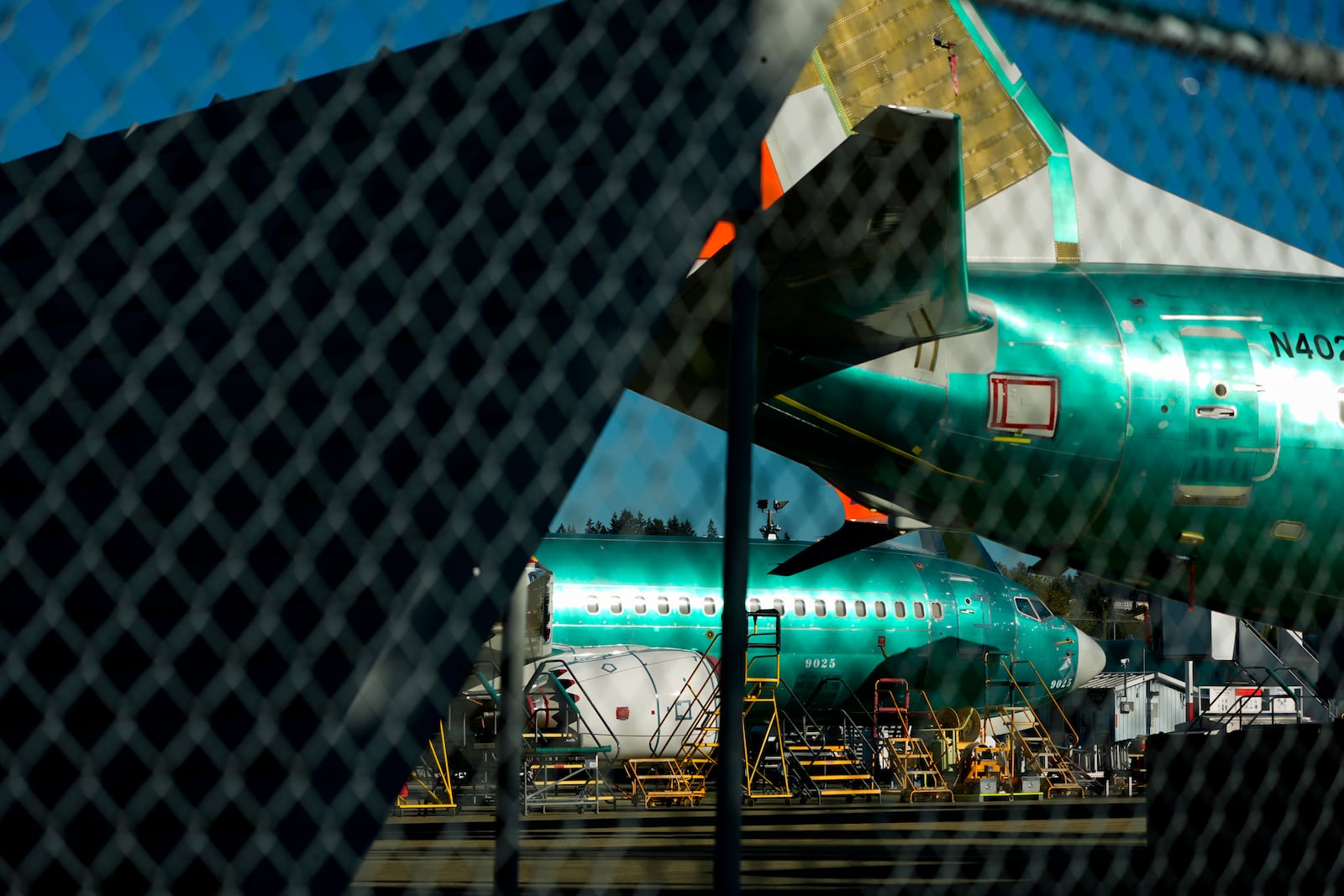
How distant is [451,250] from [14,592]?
3.79 ft

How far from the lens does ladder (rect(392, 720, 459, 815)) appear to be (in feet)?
43.6

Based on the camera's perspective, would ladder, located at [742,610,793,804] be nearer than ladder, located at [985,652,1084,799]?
Yes

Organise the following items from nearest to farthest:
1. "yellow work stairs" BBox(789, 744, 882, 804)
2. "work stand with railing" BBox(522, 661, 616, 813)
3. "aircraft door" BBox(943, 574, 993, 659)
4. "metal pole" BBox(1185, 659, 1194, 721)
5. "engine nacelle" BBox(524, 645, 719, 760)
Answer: "work stand with railing" BBox(522, 661, 616, 813), "engine nacelle" BBox(524, 645, 719, 760), "yellow work stairs" BBox(789, 744, 882, 804), "aircraft door" BBox(943, 574, 993, 659), "metal pole" BBox(1185, 659, 1194, 721)

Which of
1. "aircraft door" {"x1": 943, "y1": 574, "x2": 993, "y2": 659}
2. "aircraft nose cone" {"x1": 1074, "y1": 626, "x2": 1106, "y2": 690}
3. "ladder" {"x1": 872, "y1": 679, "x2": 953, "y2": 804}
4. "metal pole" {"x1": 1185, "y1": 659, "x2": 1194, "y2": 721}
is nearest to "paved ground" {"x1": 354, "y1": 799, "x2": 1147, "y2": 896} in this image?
"ladder" {"x1": 872, "y1": 679, "x2": 953, "y2": 804}

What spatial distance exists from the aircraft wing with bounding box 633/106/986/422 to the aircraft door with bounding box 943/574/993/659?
13881mm

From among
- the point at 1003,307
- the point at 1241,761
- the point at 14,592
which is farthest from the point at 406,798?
the point at 14,592

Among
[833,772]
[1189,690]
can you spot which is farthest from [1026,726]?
[1189,690]

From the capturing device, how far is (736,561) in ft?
8.45

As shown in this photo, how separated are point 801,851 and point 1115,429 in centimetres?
429

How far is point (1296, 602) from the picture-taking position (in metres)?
7.64

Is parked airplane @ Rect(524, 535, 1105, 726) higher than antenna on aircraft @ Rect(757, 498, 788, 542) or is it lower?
lower

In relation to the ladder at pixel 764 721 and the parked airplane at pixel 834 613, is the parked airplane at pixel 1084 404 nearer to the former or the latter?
the ladder at pixel 764 721

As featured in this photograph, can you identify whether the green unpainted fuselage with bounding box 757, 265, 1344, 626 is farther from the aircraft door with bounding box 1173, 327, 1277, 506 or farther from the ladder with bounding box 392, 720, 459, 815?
the ladder with bounding box 392, 720, 459, 815

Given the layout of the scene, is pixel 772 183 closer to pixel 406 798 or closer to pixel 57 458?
pixel 57 458
